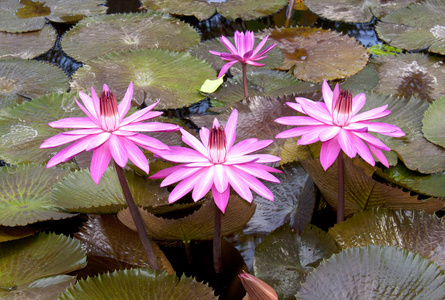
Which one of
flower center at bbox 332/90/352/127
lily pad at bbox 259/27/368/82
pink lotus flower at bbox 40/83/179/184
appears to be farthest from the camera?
lily pad at bbox 259/27/368/82

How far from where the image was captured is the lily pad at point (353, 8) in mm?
2807

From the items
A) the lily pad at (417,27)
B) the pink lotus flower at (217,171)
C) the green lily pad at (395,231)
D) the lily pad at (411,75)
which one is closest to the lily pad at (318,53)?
the lily pad at (411,75)

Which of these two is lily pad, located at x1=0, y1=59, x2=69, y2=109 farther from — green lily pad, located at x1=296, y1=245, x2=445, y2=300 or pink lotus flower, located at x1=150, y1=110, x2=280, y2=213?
green lily pad, located at x1=296, y1=245, x2=445, y2=300

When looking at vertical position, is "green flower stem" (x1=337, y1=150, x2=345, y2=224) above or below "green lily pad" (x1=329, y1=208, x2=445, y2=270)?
above

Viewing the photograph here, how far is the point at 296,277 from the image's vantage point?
112cm

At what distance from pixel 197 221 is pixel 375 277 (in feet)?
1.49

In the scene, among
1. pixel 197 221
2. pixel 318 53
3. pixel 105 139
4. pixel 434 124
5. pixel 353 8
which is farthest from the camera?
pixel 353 8

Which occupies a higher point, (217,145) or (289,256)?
(217,145)

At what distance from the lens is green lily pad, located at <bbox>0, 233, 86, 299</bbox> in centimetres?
111

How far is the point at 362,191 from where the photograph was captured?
118 cm

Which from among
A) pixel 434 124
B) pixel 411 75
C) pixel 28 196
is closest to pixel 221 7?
pixel 411 75

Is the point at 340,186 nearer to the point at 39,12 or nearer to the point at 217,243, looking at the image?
the point at 217,243

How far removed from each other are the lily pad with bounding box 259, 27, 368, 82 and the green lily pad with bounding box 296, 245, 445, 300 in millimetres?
1371

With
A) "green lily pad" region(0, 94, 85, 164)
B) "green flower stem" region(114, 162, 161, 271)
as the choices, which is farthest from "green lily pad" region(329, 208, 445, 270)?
"green lily pad" region(0, 94, 85, 164)
